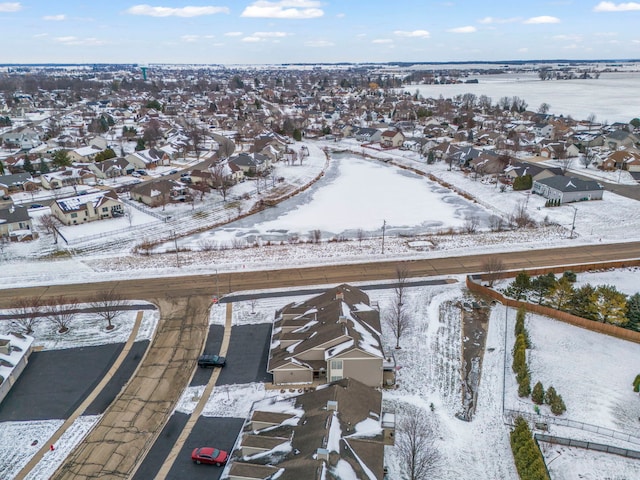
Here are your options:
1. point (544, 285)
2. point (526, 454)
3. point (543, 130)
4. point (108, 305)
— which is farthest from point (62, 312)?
point (543, 130)

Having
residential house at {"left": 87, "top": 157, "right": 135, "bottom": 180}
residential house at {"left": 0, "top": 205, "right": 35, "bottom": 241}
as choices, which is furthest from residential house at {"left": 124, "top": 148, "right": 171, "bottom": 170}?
residential house at {"left": 0, "top": 205, "right": 35, "bottom": 241}

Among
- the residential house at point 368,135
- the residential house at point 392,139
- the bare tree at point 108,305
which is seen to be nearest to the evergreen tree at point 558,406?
the bare tree at point 108,305

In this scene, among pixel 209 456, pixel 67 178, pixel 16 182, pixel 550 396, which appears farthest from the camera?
pixel 67 178

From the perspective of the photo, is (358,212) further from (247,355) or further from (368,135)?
(368,135)

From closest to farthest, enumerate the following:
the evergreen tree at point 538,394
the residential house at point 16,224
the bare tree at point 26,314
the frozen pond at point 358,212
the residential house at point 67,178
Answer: the evergreen tree at point 538,394
the bare tree at point 26,314
the residential house at point 16,224
the frozen pond at point 358,212
the residential house at point 67,178

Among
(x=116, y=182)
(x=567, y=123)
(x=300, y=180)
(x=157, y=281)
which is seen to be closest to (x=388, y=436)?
(x=157, y=281)

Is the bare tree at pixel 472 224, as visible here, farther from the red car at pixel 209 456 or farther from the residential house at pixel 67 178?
the residential house at pixel 67 178

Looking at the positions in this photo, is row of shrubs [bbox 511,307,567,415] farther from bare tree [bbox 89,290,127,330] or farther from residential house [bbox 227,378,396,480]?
bare tree [bbox 89,290,127,330]
